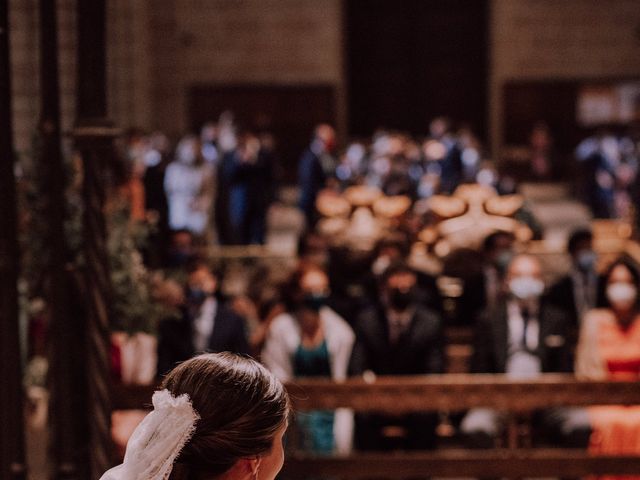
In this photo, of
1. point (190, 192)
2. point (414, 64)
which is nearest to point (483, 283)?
point (190, 192)

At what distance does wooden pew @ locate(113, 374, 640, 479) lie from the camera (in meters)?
5.45

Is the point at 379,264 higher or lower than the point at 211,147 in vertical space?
lower

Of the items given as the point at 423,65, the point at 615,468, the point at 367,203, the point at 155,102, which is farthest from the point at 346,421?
the point at 423,65

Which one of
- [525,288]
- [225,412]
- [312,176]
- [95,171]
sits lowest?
[525,288]

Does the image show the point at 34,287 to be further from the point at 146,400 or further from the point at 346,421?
the point at 346,421

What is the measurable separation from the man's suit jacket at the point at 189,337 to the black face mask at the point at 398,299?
3.17 feet

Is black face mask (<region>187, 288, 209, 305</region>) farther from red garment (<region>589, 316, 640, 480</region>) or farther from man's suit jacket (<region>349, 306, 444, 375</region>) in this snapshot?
red garment (<region>589, 316, 640, 480</region>)

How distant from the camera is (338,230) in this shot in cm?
1230

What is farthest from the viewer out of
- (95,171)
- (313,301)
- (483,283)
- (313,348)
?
(483,283)

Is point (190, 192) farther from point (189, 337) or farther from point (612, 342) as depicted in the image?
point (612, 342)

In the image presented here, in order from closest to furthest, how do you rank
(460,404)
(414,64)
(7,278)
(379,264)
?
1. (7,278)
2. (460,404)
3. (379,264)
4. (414,64)

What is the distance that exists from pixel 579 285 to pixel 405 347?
232 cm

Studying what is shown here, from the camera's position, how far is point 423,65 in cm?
2528

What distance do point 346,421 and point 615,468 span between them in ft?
5.89
